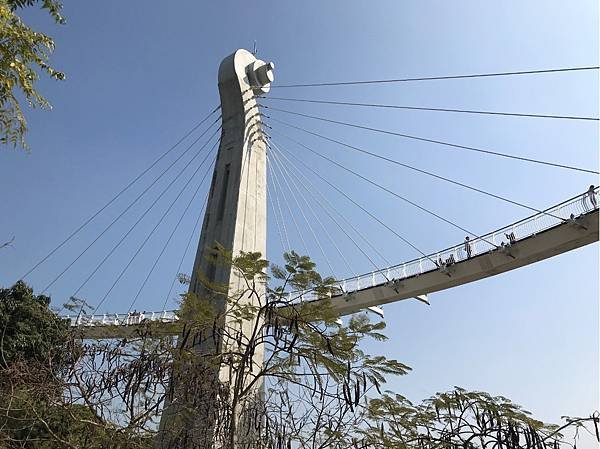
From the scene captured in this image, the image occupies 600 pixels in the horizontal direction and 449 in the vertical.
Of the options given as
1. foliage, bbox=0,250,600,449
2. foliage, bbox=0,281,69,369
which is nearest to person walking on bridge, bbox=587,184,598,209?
foliage, bbox=0,250,600,449

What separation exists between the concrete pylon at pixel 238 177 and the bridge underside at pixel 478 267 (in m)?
3.34

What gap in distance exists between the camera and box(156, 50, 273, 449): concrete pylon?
53.9 feet

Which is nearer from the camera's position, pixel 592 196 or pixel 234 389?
pixel 234 389

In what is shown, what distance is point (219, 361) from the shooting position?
26.8 feet

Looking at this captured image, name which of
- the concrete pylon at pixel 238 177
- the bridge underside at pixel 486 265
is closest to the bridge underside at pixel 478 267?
the bridge underside at pixel 486 265

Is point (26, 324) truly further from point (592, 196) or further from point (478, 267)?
point (592, 196)

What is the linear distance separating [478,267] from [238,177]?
796cm

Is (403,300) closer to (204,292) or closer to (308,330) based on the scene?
(204,292)

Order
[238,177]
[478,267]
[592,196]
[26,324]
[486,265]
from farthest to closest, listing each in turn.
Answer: [238,177]
[478,267]
[486,265]
[26,324]
[592,196]

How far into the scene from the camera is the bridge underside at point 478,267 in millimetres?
13938

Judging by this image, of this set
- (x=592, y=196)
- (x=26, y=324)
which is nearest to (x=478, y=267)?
(x=592, y=196)

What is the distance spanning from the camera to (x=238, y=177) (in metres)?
17.5

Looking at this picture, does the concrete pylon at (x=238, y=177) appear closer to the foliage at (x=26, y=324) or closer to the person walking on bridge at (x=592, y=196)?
the foliage at (x=26, y=324)

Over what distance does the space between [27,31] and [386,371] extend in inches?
272
